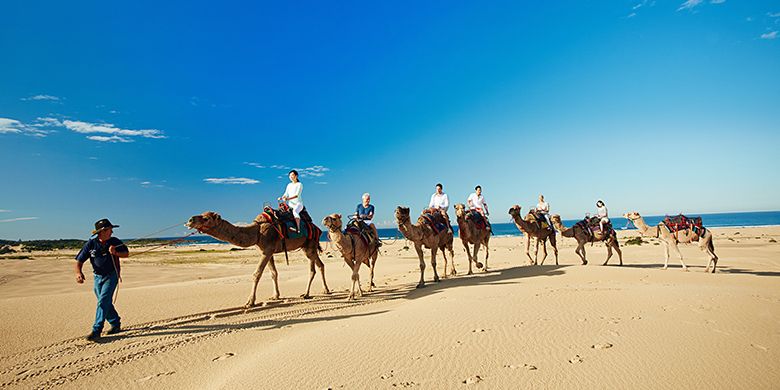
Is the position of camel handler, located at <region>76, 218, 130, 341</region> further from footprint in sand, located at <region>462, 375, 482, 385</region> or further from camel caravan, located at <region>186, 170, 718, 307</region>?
footprint in sand, located at <region>462, 375, 482, 385</region>

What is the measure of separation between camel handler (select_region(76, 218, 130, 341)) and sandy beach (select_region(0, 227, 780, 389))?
629mm

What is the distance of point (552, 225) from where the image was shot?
18.8 meters

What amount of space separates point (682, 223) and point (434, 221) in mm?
10691

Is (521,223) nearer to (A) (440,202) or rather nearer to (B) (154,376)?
(A) (440,202)

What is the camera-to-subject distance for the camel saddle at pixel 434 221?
1346cm

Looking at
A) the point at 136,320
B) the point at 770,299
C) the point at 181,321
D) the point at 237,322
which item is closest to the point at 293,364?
the point at 237,322

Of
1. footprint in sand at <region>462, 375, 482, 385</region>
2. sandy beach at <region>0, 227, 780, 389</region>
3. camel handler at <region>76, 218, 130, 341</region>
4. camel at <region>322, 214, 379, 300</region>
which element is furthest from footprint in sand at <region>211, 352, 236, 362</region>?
camel at <region>322, 214, 379, 300</region>

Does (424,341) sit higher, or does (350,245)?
(350,245)

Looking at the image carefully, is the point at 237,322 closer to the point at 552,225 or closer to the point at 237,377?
the point at 237,377

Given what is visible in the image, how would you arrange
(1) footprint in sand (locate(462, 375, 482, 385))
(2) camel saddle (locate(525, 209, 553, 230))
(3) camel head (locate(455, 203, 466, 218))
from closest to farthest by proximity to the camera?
(1) footprint in sand (locate(462, 375, 482, 385)), (3) camel head (locate(455, 203, 466, 218)), (2) camel saddle (locate(525, 209, 553, 230))

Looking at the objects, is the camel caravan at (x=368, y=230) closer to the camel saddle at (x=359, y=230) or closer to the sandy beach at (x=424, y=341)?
the camel saddle at (x=359, y=230)

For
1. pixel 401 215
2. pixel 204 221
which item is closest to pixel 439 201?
pixel 401 215

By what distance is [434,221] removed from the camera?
45.7ft

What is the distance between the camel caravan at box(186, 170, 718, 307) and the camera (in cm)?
1009
